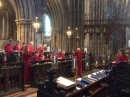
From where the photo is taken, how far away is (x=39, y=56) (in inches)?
540

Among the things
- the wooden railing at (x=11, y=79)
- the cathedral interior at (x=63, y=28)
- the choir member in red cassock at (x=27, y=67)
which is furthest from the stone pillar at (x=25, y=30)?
the wooden railing at (x=11, y=79)

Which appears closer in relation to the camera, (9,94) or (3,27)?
(9,94)

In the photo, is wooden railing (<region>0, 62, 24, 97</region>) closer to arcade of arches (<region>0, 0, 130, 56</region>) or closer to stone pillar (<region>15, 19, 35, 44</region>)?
stone pillar (<region>15, 19, 35, 44</region>)

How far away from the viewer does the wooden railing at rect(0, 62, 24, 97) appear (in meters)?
8.98

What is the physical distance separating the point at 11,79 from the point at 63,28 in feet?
61.4

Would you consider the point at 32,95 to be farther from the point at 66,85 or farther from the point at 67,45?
the point at 67,45

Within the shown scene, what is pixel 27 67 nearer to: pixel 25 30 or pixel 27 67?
pixel 27 67

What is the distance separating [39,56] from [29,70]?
235 cm

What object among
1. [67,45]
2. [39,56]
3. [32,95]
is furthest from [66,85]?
[67,45]

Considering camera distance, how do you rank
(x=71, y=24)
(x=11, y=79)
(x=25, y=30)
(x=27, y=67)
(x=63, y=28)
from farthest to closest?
(x=71, y=24), (x=63, y=28), (x=25, y=30), (x=27, y=67), (x=11, y=79)

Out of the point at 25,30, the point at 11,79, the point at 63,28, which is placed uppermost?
the point at 63,28

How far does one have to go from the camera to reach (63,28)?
27812 mm

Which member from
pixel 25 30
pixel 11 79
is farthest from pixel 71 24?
pixel 11 79

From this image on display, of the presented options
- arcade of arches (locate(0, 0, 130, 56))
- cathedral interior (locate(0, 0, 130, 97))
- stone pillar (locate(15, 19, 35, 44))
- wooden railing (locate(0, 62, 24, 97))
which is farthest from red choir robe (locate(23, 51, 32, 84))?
arcade of arches (locate(0, 0, 130, 56))
